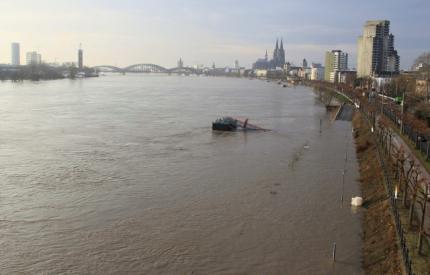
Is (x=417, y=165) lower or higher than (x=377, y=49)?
lower

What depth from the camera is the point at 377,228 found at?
7039mm

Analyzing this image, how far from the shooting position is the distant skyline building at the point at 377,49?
7262cm

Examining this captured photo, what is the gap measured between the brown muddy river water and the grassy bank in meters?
0.18

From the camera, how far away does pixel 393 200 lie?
7.33 m

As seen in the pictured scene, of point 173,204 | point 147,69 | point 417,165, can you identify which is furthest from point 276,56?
point 173,204

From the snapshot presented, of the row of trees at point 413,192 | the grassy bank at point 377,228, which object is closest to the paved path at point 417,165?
the row of trees at point 413,192

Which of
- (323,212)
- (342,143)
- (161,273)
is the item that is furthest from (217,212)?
(342,143)

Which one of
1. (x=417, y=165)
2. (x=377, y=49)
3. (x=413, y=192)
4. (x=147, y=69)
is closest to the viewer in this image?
(x=413, y=192)

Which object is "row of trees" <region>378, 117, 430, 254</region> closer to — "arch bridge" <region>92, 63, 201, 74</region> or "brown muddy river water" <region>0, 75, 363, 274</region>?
"brown muddy river water" <region>0, 75, 363, 274</region>

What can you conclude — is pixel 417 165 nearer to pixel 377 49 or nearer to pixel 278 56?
pixel 377 49

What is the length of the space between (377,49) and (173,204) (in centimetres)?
7037

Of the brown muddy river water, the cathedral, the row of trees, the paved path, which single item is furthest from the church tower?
the row of trees

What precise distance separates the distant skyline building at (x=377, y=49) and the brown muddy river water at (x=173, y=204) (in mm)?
60140

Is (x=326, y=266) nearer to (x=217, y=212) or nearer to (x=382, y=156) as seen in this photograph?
(x=217, y=212)
